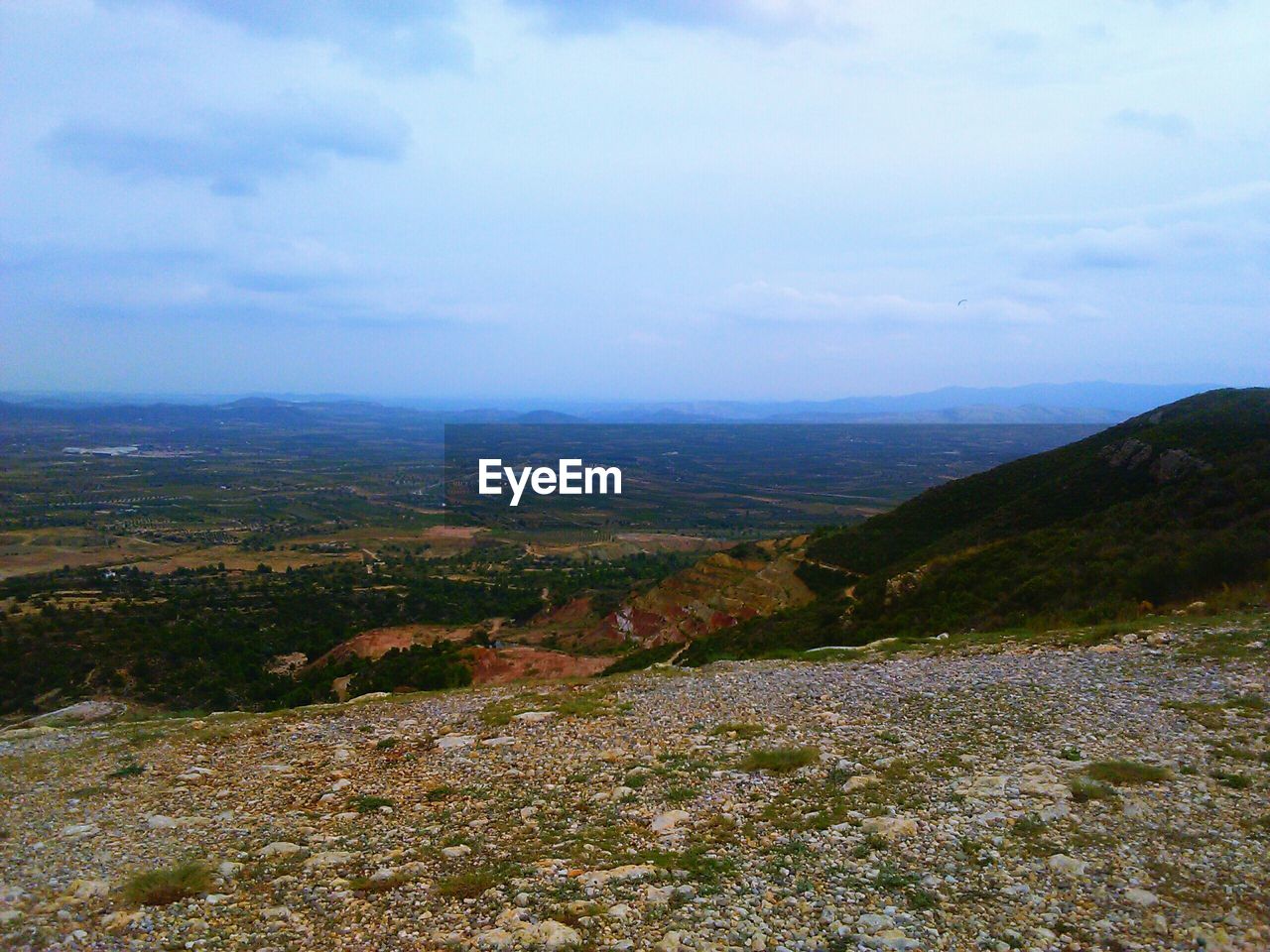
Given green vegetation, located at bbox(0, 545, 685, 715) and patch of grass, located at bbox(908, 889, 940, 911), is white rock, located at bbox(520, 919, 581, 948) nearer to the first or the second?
patch of grass, located at bbox(908, 889, 940, 911)

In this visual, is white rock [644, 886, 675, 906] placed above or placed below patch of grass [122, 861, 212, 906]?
above

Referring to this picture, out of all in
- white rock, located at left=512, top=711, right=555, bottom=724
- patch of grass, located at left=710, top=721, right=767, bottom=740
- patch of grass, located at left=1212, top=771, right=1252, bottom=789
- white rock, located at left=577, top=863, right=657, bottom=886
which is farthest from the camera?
white rock, located at left=512, top=711, right=555, bottom=724

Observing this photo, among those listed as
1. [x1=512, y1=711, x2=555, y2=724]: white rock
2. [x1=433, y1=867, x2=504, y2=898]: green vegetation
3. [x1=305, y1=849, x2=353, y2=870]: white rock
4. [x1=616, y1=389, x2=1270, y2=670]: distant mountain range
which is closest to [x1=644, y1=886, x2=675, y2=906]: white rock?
[x1=433, y1=867, x2=504, y2=898]: green vegetation

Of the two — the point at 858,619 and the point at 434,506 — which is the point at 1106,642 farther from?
the point at 434,506

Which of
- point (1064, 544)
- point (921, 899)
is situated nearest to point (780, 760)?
point (921, 899)

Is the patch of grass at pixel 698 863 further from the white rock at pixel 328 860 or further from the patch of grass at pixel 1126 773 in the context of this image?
the patch of grass at pixel 1126 773

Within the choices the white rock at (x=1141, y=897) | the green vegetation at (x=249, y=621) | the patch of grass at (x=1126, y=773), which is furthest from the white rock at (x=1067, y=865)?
the green vegetation at (x=249, y=621)

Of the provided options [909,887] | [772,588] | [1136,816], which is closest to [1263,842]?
[1136,816]

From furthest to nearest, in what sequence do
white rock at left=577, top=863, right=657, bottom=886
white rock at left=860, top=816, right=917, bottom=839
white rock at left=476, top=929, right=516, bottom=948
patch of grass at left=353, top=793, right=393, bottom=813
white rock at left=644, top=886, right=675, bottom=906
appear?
1. patch of grass at left=353, top=793, right=393, bottom=813
2. white rock at left=860, top=816, right=917, bottom=839
3. white rock at left=577, top=863, right=657, bottom=886
4. white rock at left=644, top=886, right=675, bottom=906
5. white rock at left=476, top=929, right=516, bottom=948
